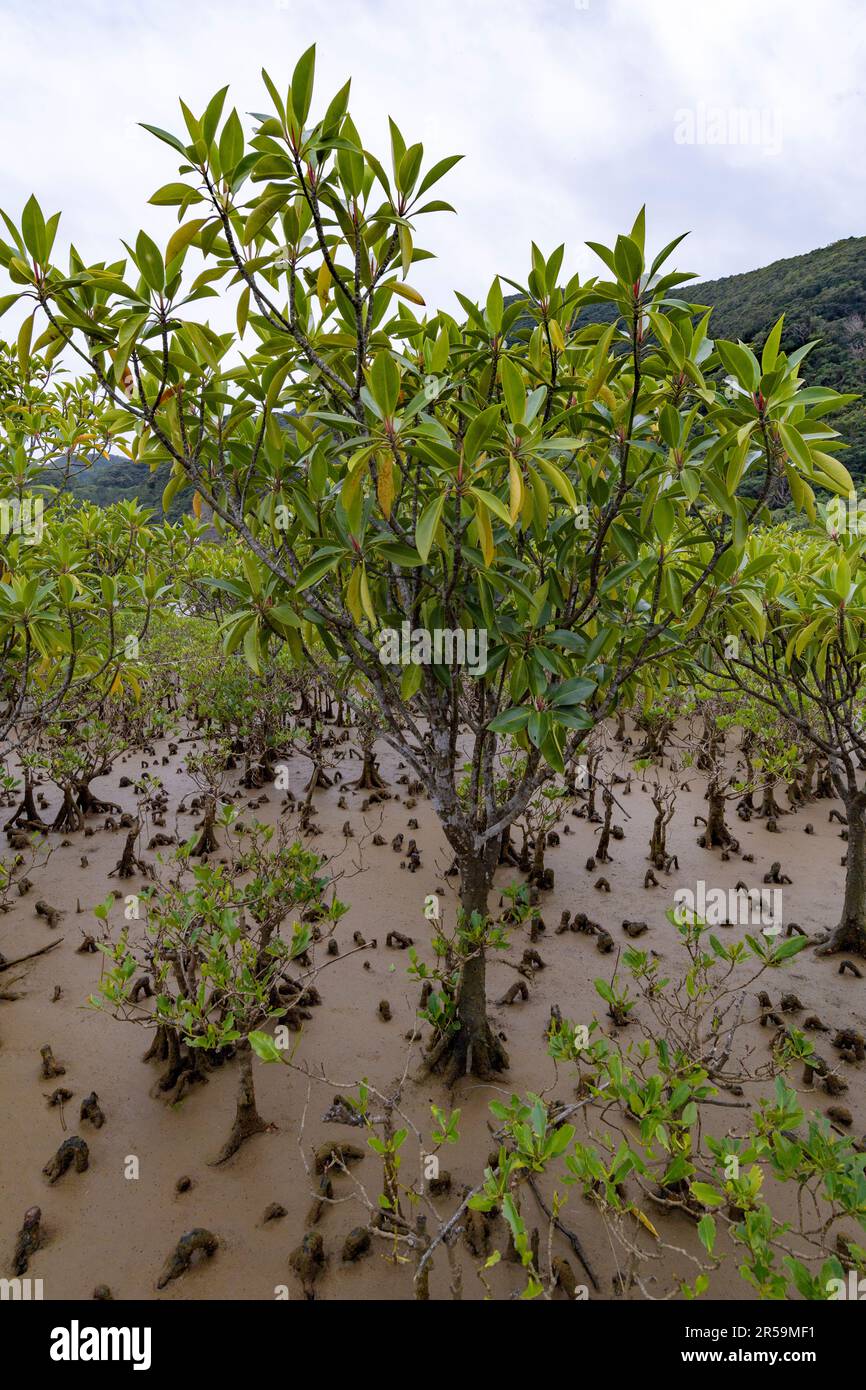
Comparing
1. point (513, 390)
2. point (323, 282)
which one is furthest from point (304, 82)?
point (513, 390)

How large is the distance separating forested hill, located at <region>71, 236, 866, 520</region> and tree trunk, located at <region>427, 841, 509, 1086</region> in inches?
901

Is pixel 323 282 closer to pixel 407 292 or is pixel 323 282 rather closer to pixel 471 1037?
pixel 407 292

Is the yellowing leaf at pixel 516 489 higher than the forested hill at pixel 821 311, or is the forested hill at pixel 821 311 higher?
the forested hill at pixel 821 311

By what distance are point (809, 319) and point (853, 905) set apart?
3453 centimetres

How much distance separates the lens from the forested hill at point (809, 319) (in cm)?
2644

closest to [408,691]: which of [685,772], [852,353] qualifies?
[685,772]

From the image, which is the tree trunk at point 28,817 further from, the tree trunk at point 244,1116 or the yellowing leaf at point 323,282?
the yellowing leaf at point 323,282

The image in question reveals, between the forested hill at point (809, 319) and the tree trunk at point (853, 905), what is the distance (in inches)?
817

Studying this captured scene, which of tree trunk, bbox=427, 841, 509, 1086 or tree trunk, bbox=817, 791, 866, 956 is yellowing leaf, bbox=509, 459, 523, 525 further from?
tree trunk, bbox=817, 791, 866, 956

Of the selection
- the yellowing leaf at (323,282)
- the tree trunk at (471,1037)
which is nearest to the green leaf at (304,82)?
the yellowing leaf at (323,282)

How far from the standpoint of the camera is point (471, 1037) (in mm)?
3713

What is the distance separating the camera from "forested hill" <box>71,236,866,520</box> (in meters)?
26.4

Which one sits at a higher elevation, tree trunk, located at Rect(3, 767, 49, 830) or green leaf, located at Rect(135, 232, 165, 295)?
green leaf, located at Rect(135, 232, 165, 295)

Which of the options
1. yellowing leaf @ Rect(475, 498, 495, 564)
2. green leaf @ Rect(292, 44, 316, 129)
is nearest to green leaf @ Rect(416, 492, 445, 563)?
yellowing leaf @ Rect(475, 498, 495, 564)
